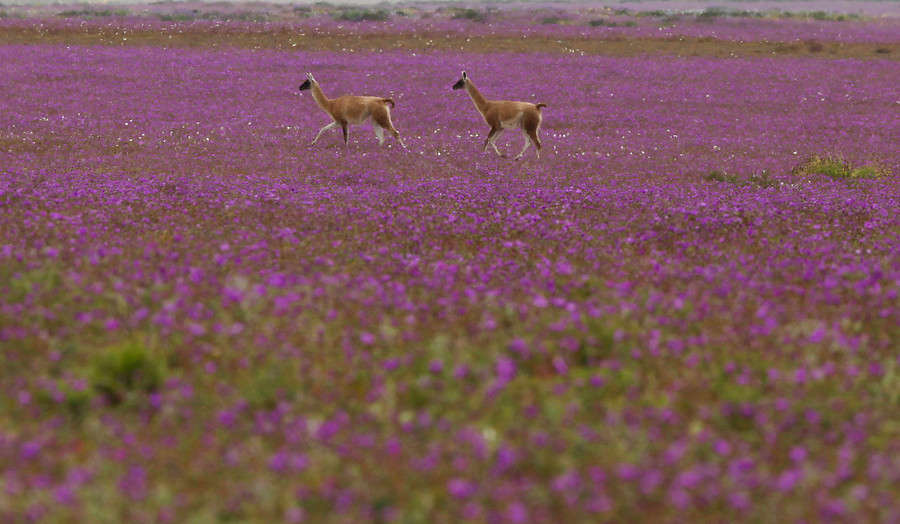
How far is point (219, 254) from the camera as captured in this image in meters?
8.56

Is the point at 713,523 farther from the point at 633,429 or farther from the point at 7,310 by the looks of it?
the point at 7,310

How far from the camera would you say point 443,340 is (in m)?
5.98

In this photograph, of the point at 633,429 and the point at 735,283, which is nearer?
the point at 633,429

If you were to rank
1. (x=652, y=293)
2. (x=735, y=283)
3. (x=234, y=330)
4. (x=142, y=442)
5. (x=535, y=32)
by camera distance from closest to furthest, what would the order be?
(x=142, y=442) → (x=234, y=330) → (x=652, y=293) → (x=735, y=283) → (x=535, y=32)

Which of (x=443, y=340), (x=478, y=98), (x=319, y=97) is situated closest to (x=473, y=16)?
(x=319, y=97)

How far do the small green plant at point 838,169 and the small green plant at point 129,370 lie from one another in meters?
15.0

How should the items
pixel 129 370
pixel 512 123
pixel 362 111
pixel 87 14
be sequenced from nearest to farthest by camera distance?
pixel 129 370, pixel 512 123, pixel 362 111, pixel 87 14

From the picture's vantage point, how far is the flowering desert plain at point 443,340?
4.26 meters

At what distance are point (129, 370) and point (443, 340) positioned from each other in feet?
6.50

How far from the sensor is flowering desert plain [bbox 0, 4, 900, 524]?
4.26 metres

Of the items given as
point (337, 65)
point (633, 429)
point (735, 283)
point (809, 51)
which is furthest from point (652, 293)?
point (809, 51)

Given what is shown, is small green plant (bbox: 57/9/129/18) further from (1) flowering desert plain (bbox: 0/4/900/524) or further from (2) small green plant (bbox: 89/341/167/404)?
(2) small green plant (bbox: 89/341/167/404)

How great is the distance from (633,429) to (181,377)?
2.73 metres

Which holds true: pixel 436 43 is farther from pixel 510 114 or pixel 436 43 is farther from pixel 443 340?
pixel 443 340
